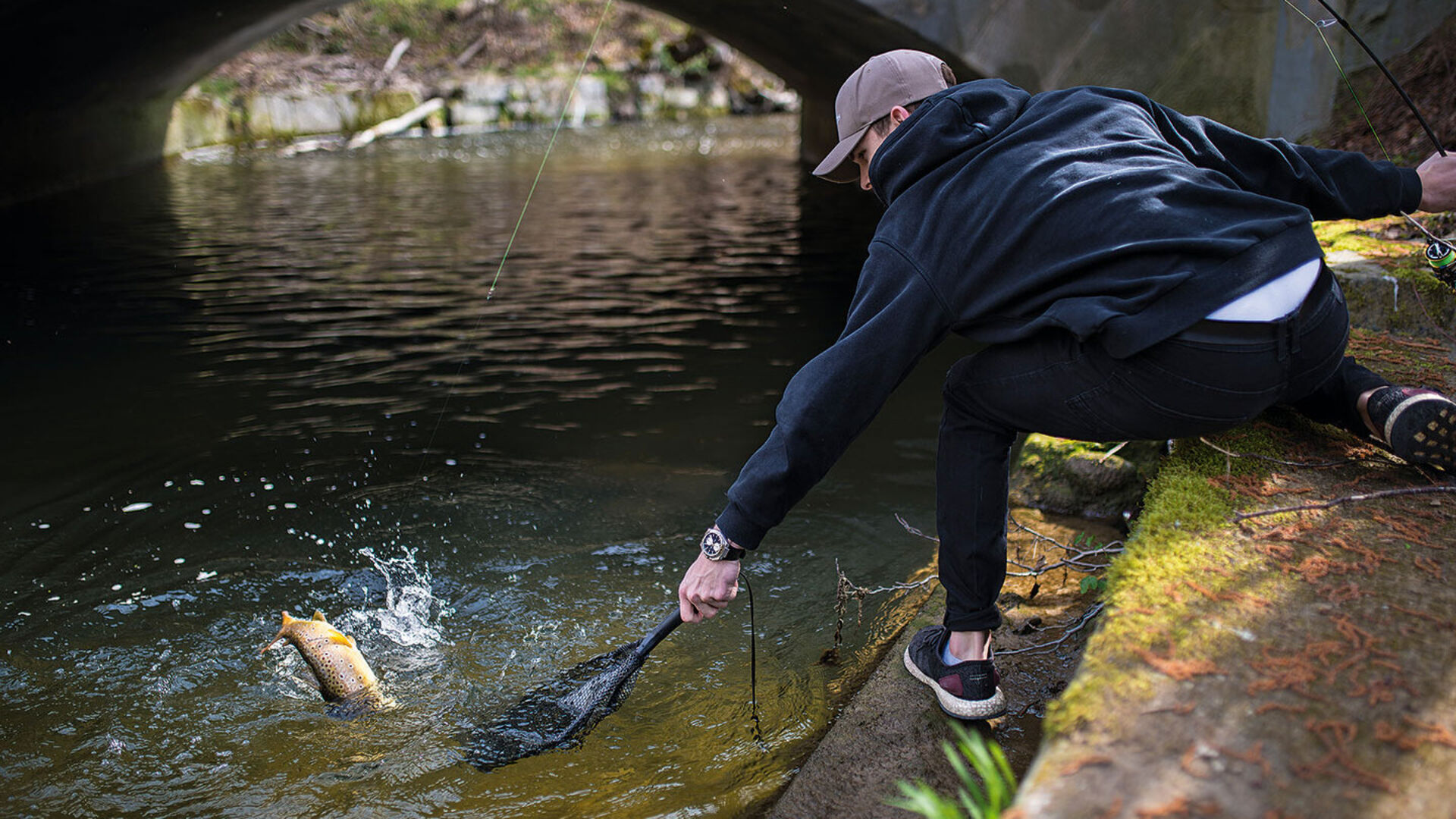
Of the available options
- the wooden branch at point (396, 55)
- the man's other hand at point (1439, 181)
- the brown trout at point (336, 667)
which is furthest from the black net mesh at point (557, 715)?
the wooden branch at point (396, 55)

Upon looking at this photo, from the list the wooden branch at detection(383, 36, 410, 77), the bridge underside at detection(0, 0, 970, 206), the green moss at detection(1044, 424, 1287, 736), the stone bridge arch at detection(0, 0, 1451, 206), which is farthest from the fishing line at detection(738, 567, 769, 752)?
the wooden branch at detection(383, 36, 410, 77)

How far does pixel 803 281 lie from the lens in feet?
31.2

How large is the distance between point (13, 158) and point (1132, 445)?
47.2ft

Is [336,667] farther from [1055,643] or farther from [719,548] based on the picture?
[1055,643]

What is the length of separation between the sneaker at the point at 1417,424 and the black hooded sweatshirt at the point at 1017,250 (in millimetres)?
604

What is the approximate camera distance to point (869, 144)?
262cm

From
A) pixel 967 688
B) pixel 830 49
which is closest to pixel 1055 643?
pixel 967 688

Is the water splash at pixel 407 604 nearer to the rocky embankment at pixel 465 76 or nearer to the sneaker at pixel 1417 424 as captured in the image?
the sneaker at pixel 1417 424

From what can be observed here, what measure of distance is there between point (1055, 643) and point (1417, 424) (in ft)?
3.57

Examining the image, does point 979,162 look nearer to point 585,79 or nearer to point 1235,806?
Answer: point 1235,806

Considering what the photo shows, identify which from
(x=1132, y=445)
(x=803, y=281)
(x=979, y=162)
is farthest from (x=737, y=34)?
(x=979, y=162)

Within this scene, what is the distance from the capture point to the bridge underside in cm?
1020

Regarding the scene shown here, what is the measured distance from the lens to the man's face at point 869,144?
2527 millimetres

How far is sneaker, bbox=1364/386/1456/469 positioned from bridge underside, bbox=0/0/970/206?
18.1 feet
